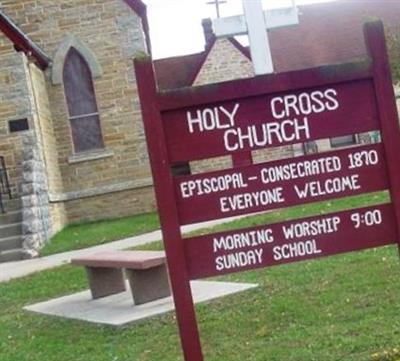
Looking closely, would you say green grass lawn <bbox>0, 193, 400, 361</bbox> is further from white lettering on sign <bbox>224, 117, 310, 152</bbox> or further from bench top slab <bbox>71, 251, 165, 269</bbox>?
white lettering on sign <bbox>224, 117, 310, 152</bbox>

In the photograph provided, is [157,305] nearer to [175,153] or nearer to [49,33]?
[175,153]

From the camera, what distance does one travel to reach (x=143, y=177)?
67.3 ft

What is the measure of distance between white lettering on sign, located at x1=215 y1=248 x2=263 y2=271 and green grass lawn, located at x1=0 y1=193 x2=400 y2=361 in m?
1.20

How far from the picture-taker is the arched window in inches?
818

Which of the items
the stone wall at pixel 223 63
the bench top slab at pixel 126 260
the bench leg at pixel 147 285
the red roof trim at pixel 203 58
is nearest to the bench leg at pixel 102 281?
the bench top slab at pixel 126 260

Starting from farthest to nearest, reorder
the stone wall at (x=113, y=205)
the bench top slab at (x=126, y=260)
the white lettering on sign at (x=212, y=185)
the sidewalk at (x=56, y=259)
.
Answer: the stone wall at (x=113, y=205), the sidewalk at (x=56, y=259), the bench top slab at (x=126, y=260), the white lettering on sign at (x=212, y=185)

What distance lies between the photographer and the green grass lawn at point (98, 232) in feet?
51.3

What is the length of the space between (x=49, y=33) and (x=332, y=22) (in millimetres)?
18946

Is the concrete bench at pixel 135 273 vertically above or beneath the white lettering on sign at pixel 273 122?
beneath

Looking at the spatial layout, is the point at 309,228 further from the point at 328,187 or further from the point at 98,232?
the point at 98,232

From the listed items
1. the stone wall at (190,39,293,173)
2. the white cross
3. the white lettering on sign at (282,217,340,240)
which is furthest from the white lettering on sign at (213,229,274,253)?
the stone wall at (190,39,293,173)

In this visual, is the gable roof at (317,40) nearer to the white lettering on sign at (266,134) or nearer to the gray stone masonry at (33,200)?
the gray stone masonry at (33,200)

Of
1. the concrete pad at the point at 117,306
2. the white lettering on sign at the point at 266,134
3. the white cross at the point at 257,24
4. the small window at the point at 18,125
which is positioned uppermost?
the small window at the point at 18,125

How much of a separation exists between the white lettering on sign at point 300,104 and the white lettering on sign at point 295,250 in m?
0.77
